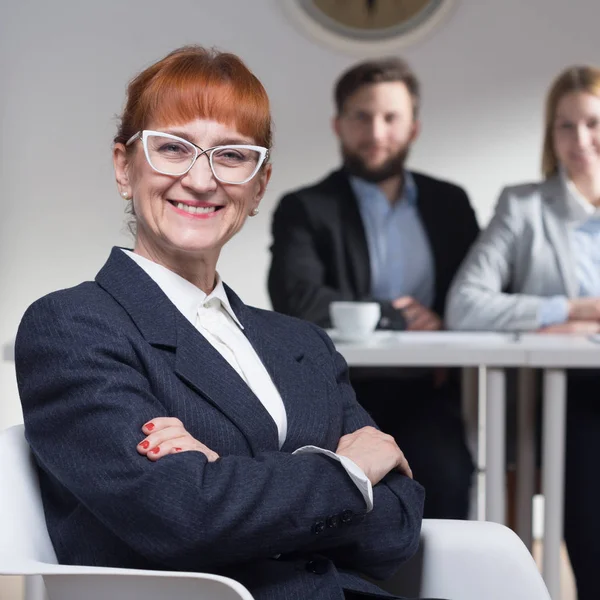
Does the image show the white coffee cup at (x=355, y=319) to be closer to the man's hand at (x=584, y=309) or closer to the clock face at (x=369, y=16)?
the man's hand at (x=584, y=309)

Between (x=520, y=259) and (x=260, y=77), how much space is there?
129 cm

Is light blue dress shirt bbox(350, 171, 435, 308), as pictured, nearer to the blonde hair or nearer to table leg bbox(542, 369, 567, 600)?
the blonde hair

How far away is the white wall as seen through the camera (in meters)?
3.73

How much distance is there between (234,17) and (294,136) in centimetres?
54

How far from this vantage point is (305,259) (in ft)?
11.5

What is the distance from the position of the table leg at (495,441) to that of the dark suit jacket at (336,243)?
1042mm

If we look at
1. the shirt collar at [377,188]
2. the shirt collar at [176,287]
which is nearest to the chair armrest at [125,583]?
the shirt collar at [176,287]

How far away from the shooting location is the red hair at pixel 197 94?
127cm

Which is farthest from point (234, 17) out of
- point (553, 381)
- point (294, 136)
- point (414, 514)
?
point (414, 514)

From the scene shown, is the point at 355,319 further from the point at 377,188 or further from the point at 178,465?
the point at 178,465

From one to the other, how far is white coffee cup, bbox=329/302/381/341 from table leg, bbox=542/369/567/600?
0.50 metres

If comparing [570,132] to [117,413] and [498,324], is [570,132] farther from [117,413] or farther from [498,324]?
[117,413]

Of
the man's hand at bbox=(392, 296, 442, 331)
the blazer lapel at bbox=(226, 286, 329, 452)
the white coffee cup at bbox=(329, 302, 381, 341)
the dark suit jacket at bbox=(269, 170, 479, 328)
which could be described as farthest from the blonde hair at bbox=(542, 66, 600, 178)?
the blazer lapel at bbox=(226, 286, 329, 452)

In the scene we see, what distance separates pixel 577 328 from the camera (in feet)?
9.50
